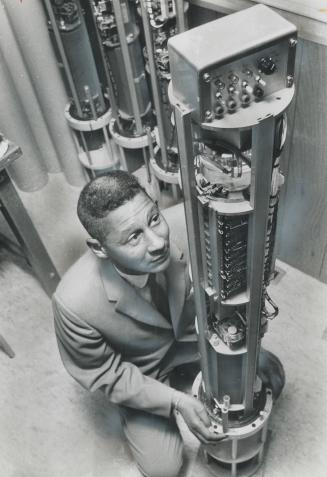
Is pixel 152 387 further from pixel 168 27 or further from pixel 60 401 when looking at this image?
pixel 168 27

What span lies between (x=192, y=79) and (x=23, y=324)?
191 centimetres

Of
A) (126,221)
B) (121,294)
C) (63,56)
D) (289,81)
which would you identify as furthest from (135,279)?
(63,56)

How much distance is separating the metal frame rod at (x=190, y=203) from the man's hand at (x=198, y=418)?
27 centimetres

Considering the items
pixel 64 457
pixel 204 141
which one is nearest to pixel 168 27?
pixel 204 141

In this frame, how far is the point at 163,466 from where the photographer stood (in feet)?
6.26

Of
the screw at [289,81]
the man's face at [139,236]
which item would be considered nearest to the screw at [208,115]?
the screw at [289,81]

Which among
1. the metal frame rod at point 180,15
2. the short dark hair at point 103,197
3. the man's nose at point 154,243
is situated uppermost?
the metal frame rod at point 180,15

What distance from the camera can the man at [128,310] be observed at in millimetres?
1465

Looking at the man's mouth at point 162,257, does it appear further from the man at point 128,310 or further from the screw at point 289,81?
the screw at point 289,81

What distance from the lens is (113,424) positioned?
2158 mm

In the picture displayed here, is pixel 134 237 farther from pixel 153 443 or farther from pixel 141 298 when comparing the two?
pixel 153 443

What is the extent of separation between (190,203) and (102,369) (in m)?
0.86

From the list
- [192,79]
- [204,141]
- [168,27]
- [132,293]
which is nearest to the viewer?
[192,79]

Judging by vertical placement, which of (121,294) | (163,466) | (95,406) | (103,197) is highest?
(103,197)
